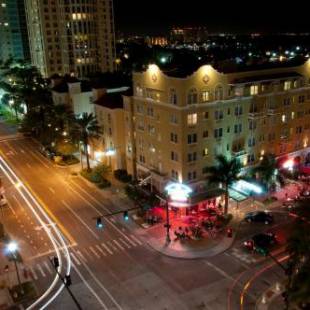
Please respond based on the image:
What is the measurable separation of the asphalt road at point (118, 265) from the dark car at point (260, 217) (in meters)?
1.62

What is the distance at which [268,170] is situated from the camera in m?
61.7

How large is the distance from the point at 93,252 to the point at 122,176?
22.3 m

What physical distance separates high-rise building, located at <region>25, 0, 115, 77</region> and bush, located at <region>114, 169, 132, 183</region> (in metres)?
89.6

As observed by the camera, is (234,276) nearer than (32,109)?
Yes

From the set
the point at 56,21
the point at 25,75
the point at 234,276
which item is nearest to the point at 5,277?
the point at 234,276

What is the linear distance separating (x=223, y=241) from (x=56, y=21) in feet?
396

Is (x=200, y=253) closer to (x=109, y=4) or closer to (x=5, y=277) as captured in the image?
(x=5, y=277)

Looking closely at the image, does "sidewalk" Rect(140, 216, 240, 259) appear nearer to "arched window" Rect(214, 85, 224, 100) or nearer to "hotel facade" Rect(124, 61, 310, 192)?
"hotel facade" Rect(124, 61, 310, 192)

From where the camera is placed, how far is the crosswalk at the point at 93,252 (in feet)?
156

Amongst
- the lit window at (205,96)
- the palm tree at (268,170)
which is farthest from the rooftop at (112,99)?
the palm tree at (268,170)

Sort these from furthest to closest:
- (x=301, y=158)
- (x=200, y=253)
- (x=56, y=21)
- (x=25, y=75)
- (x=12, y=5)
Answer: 1. (x=12, y=5)
2. (x=56, y=21)
3. (x=25, y=75)
4. (x=301, y=158)
5. (x=200, y=253)

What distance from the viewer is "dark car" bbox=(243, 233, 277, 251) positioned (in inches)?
1948

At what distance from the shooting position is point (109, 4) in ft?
497

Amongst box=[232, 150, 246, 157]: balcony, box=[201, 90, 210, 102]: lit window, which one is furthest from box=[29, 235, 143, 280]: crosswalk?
box=[201, 90, 210, 102]: lit window
